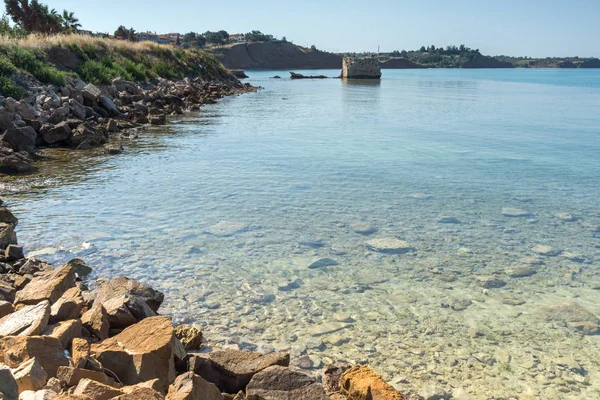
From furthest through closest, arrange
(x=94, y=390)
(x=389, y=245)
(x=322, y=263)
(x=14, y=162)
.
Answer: (x=14, y=162), (x=389, y=245), (x=322, y=263), (x=94, y=390)

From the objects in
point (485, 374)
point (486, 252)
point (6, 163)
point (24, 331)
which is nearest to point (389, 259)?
point (486, 252)

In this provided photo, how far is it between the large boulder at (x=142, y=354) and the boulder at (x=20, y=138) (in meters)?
12.8

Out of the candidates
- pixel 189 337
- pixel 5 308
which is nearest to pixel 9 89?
pixel 5 308

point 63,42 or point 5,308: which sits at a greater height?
point 63,42

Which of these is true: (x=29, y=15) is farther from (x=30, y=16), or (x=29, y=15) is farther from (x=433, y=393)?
(x=433, y=393)

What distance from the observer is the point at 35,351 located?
150 inches

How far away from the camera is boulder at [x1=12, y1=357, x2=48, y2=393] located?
338cm

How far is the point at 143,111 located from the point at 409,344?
23570 mm

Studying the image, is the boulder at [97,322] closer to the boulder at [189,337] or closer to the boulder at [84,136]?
the boulder at [189,337]

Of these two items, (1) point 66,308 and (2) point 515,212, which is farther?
(2) point 515,212

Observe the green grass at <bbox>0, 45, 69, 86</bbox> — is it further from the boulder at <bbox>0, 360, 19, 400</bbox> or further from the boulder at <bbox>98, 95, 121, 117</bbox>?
the boulder at <bbox>0, 360, 19, 400</bbox>

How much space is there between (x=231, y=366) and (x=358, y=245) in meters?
4.33

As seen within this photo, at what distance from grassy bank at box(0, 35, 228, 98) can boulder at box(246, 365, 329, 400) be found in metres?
18.7

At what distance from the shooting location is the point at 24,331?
4.30 metres
